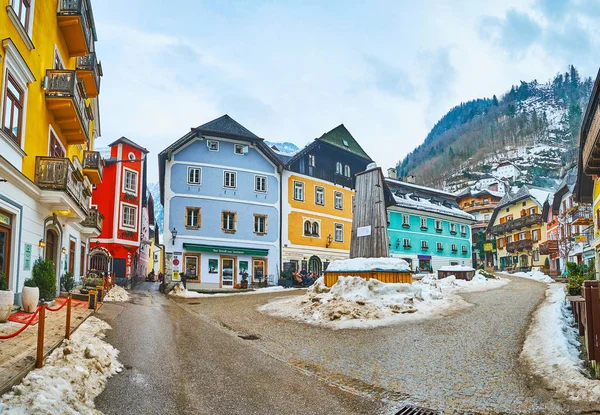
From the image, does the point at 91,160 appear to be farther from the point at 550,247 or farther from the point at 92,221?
the point at 550,247

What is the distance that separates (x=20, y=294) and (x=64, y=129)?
739cm

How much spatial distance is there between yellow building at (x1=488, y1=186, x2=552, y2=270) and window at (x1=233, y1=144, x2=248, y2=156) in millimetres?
38453

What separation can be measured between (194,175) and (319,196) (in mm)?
10992

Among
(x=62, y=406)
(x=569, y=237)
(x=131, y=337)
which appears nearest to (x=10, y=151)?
(x=131, y=337)

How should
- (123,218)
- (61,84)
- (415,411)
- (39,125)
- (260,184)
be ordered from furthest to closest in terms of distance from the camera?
(123,218) → (260,184) → (61,84) → (39,125) → (415,411)

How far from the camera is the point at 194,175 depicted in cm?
3297

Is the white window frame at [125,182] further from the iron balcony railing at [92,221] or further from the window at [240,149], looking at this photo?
the iron balcony railing at [92,221]

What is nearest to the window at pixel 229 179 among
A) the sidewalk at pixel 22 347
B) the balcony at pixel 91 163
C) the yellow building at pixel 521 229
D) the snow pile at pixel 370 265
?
the balcony at pixel 91 163

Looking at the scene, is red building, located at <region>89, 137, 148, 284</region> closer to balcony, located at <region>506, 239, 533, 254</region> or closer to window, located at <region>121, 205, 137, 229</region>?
window, located at <region>121, 205, 137, 229</region>

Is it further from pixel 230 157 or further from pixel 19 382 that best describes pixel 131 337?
pixel 230 157

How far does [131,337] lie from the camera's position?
10.7 m

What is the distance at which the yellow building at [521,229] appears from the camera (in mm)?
60084

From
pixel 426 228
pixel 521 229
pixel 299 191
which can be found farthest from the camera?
pixel 521 229

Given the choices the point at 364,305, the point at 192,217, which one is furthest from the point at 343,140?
the point at 364,305
